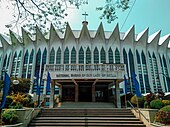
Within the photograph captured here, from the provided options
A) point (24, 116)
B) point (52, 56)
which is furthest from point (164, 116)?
point (52, 56)

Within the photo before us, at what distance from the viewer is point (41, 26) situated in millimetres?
5203

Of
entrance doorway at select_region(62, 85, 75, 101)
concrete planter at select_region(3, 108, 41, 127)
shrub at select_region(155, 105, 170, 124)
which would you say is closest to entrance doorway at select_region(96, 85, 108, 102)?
entrance doorway at select_region(62, 85, 75, 101)

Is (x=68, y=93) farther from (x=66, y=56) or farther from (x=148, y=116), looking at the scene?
(x=148, y=116)

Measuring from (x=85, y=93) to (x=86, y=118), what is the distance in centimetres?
945

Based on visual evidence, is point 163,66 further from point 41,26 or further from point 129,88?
point 41,26

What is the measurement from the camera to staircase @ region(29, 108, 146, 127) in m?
8.18

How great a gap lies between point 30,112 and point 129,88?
2039 centimetres

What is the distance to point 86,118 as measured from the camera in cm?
888

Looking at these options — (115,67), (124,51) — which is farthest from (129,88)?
(115,67)

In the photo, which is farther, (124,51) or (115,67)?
(124,51)

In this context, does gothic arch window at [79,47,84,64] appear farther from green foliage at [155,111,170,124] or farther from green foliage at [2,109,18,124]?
→ green foliage at [155,111,170,124]

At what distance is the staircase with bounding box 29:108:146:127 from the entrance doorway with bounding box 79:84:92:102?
7.90 meters

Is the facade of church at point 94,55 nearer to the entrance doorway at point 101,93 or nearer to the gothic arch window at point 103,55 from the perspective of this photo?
the gothic arch window at point 103,55

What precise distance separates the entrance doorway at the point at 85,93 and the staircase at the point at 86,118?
7.90 metres
